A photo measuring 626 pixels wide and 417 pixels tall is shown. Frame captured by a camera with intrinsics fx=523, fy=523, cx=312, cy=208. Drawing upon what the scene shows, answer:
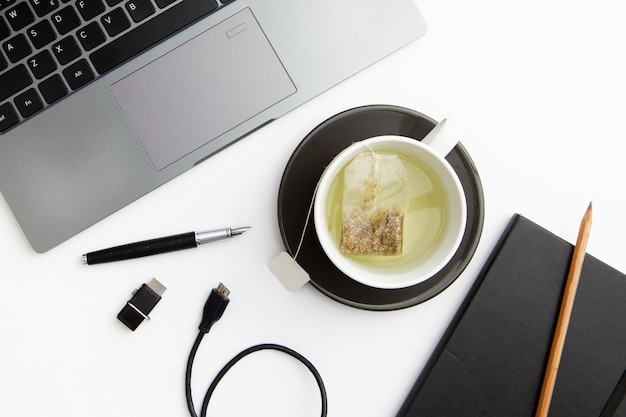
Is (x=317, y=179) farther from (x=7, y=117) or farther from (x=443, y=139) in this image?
(x=7, y=117)

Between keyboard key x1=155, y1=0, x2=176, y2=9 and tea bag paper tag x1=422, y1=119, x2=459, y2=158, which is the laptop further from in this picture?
tea bag paper tag x1=422, y1=119, x2=459, y2=158

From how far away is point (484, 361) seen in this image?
62cm

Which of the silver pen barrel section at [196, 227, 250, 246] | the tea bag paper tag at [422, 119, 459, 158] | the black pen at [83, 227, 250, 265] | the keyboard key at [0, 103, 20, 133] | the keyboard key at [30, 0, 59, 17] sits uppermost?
the keyboard key at [30, 0, 59, 17]

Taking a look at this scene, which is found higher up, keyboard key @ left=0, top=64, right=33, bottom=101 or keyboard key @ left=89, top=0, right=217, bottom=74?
keyboard key @ left=0, top=64, right=33, bottom=101

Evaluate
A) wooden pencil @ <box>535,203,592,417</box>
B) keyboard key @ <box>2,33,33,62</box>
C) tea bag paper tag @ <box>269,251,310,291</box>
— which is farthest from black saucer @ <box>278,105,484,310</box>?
keyboard key @ <box>2,33,33,62</box>

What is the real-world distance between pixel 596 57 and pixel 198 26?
0.50m

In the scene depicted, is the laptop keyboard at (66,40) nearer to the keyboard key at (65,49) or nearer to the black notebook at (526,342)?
the keyboard key at (65,49)

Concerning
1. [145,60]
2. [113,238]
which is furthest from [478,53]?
[113,238]

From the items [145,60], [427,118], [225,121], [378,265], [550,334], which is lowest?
[550,334]

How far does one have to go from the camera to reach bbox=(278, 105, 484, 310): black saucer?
2.01 ft

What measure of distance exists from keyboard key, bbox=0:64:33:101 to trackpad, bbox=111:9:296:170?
10 cm

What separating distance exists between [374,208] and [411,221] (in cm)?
5

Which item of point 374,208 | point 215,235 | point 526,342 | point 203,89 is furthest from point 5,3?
point 526,342

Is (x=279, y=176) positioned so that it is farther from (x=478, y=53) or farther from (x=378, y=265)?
(x=478, y=53)
